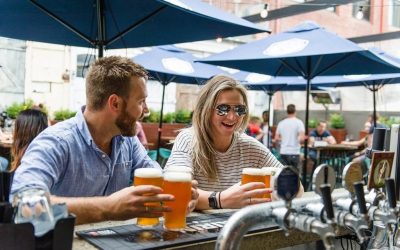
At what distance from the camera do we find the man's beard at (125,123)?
190cm

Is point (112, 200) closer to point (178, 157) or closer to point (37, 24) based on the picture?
point (178, 157)

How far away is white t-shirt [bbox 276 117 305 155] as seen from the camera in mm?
7777

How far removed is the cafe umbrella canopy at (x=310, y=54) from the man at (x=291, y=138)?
177 centimetres

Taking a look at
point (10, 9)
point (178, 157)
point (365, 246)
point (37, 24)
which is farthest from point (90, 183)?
point (37, 24)

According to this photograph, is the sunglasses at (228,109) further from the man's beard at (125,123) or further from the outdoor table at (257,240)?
the outdoor table at (257,240)

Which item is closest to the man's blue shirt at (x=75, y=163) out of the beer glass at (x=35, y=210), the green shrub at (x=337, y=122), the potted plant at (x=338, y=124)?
the beer glass at (x=35, y=210)

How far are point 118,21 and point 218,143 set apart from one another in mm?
1777

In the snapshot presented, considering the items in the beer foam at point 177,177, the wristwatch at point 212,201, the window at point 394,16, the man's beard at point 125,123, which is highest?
the window at point 394,16

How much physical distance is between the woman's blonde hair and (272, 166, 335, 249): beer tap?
1.18 metres

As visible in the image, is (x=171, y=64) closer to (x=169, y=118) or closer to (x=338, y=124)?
(x=169, y=118)

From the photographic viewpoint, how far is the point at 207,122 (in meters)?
2.31

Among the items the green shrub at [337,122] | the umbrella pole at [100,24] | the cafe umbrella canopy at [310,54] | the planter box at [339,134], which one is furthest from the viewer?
the green shrub at [337,122]

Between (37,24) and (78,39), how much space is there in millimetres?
504

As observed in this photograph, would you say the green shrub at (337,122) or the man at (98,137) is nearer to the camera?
the man at (98,137)
